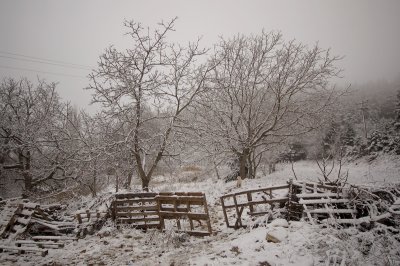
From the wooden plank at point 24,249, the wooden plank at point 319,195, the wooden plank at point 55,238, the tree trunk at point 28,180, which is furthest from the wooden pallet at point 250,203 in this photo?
the tree trunk at point 28,180

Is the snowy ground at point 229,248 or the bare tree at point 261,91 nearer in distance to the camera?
the snowy ground at point 229,248

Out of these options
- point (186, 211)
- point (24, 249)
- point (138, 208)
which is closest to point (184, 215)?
point (186, 211)

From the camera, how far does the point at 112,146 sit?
12898 millimetres

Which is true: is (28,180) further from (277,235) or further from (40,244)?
(277,235)

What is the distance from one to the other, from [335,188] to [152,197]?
6415mm

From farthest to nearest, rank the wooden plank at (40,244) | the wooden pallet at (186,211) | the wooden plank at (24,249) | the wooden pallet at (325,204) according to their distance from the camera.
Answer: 1. the wooden pallet at (186,211)
2. the wooden plank at (40,244)
3. the wooden plank at (24,249)
4. the wooden pallet at (325,204)

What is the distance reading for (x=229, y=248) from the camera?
6668 mm

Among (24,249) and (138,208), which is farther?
(138,208)

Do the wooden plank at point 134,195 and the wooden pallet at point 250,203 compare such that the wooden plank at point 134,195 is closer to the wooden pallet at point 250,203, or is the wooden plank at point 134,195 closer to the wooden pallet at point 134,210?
the wooden pallet at point 134,210

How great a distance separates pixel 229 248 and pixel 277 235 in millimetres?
1315

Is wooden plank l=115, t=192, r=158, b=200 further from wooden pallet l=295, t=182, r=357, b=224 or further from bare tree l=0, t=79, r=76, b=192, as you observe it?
bare tree l=0, t=79, r=76, b=192

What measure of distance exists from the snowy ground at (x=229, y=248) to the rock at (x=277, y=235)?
0.03 m

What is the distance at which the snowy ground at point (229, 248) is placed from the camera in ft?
17.7

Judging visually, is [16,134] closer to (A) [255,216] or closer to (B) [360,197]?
(A) [255,216]
